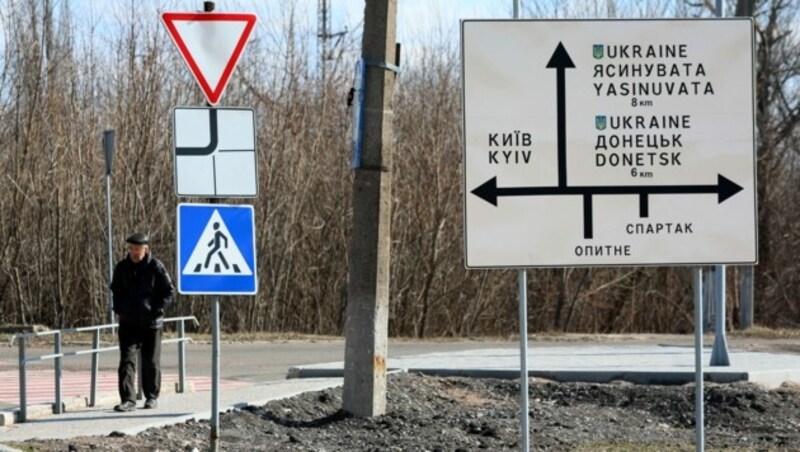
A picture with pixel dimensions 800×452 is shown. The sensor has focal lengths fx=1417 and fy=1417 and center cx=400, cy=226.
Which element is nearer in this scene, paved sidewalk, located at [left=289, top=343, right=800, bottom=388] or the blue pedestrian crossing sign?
the blue pedestrian crossing sign

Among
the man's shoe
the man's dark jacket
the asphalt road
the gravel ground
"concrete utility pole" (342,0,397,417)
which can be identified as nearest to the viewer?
the gravel ground

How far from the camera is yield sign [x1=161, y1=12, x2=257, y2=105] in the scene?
10.3 meters

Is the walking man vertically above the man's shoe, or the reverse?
the walking man

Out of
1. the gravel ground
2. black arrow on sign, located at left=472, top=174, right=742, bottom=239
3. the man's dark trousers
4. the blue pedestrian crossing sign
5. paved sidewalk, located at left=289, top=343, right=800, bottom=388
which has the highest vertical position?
black arrow on sign, located at left=472, top=174, right=742, bottom=239

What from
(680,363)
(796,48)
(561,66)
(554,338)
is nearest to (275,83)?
(554,338)

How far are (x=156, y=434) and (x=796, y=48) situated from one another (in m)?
29.6

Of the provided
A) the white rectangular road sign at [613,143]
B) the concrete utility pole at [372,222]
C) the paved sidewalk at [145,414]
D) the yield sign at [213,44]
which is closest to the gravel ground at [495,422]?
the paved sidewalk at [145,414]

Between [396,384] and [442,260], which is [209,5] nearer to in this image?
[396,384]

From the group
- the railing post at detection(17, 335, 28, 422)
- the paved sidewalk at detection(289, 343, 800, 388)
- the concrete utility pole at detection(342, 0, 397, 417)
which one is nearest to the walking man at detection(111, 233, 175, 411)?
the railing post at detection(17, 335, 28, 422)

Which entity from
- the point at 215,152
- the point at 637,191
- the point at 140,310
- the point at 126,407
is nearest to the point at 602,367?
the point at 140,310

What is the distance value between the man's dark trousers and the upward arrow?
21.2ft

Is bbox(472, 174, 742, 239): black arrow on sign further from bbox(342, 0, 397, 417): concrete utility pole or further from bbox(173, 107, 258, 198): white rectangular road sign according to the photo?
bbox(342, 0, 397, 417): concrete utility pole

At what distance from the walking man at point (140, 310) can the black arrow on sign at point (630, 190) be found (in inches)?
241

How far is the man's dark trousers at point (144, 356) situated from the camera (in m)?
13.7
